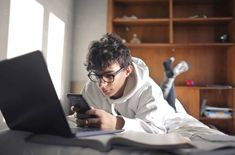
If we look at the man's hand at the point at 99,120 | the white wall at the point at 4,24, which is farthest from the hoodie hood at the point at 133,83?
the white wall at the point at 4,24

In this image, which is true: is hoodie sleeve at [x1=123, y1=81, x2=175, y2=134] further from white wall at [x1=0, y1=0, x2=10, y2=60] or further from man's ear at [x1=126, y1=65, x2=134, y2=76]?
white wall at [x1=0, y1=0, x2=10, y2=60]

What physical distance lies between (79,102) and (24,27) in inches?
45.4

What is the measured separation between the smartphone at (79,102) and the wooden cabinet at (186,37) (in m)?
1.83

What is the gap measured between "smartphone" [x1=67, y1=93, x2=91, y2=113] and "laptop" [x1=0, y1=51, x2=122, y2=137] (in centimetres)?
13

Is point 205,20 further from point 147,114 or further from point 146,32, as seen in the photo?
point 147,114

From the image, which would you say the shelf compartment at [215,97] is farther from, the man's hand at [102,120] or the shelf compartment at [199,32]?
the man's hand at [102,120]

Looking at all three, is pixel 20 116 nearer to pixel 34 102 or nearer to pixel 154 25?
pixel 34 102

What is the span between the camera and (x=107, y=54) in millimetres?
1015

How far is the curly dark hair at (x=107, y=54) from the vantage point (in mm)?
991

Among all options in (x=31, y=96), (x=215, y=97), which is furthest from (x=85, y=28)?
(x=31, y=96)

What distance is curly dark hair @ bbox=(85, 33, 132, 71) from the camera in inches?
39.0

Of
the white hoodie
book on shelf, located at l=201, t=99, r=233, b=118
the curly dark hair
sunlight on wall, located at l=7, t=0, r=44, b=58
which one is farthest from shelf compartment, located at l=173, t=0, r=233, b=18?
the curly dark hair

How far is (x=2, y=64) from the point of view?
560 mm

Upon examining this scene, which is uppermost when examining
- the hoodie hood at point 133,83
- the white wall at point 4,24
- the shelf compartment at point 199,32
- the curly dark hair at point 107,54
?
the shelf compartment at point 199,32
